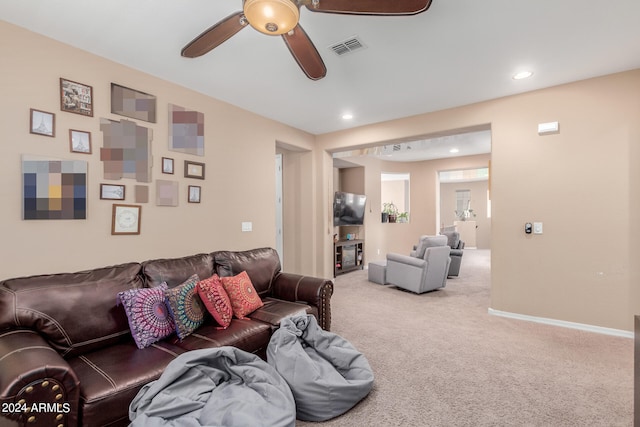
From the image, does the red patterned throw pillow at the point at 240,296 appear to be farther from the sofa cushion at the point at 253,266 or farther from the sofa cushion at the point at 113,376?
the sofa cushion at the point at 113,376

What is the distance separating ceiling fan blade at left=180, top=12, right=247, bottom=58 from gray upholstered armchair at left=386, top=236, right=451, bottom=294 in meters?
3.90

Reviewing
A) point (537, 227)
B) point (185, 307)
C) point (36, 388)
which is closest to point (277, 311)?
point (185, 307)

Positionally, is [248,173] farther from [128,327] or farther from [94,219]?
[128,327]

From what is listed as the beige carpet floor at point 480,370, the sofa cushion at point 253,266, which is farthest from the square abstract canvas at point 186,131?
Result: the beige carpet floor at point 480,370

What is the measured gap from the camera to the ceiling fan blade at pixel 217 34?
1.65 m

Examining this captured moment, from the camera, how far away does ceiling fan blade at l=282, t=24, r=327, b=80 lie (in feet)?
5.70

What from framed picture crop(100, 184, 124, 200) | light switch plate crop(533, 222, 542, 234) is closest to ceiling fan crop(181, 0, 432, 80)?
framed picture crop(100, 184, 124, 200)

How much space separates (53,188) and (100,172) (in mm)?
341

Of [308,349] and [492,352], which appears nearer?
[308,349]

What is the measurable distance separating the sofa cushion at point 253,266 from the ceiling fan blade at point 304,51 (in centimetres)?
188

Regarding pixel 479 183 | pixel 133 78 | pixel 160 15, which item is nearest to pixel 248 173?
pixel 133 78

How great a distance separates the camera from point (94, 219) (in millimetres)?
2504

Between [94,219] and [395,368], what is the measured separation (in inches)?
109

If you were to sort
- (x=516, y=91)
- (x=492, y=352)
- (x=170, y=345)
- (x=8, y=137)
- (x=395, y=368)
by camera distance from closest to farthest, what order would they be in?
(x=170, y=345)
(x=8, y=137)
(x=395, y=368)
(x=492, y=352)
(x=516, y=91)
